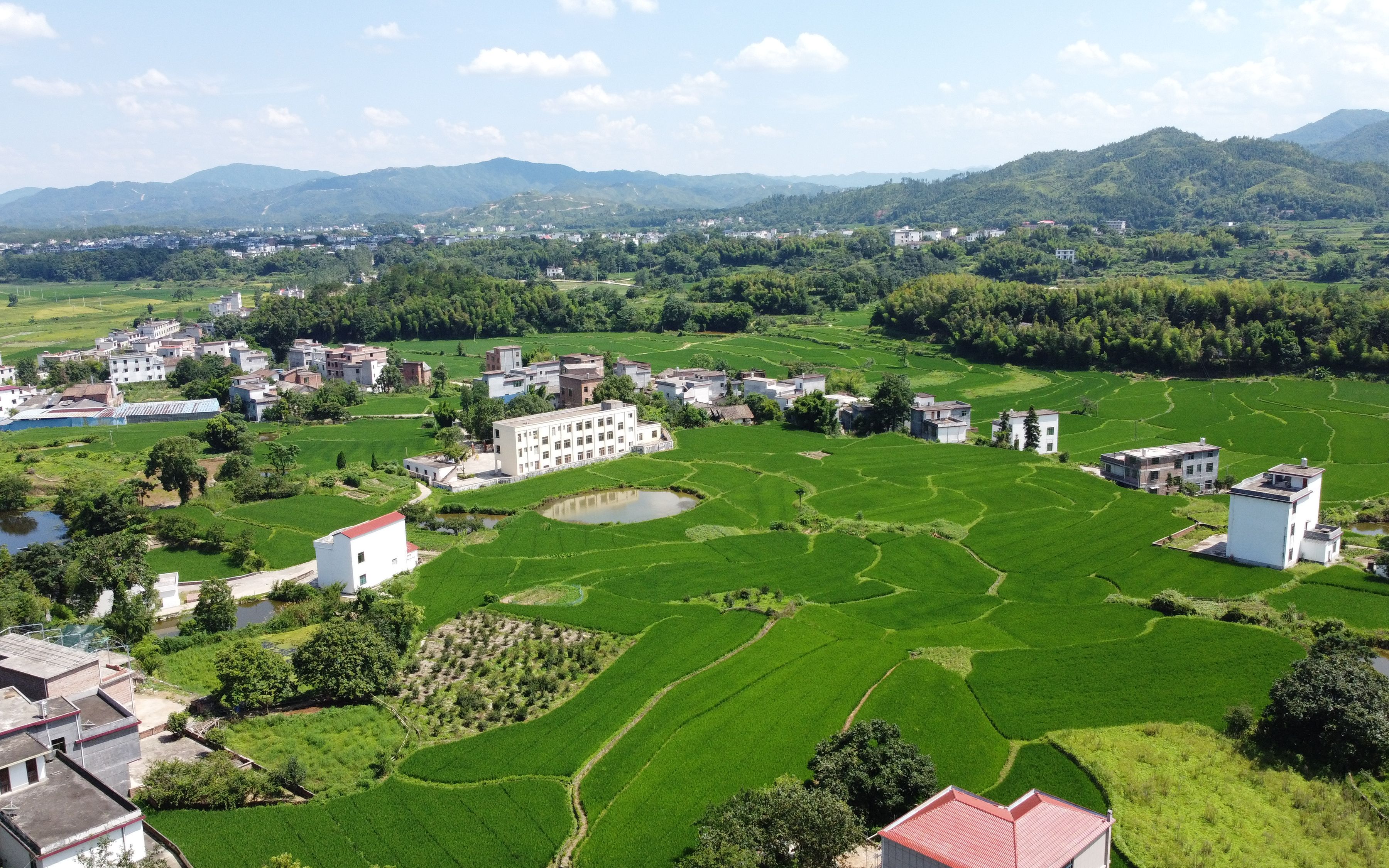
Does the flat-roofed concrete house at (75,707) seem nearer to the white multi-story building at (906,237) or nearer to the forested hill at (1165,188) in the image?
the white multi-story building at (906,237)

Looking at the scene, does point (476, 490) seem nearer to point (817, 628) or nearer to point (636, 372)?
point (817, 628)

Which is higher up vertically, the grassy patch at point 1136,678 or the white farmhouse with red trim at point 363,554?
the white farmhouse with red trim at point 363,554

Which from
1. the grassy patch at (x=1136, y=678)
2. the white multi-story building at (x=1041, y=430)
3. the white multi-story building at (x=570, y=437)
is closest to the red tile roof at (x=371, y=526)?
the white multi-story building at (x=570, y=437)

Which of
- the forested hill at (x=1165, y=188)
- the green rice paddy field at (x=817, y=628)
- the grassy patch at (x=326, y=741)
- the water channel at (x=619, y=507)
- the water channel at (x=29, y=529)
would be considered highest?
the forested hill at (x=1165, y=188)

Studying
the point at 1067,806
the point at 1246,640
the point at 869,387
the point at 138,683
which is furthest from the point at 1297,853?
the point at 869,387

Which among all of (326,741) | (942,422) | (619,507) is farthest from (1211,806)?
(942,422)

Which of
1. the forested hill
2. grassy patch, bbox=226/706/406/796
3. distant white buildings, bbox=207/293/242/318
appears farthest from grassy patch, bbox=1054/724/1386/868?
the forested hill

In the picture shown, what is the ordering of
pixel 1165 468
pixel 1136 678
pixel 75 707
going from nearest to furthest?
1. pixel 75 707
2. pixel 1136 678
3. pixel 1165 468

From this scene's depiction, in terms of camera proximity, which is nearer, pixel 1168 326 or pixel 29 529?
pixel 29 529
